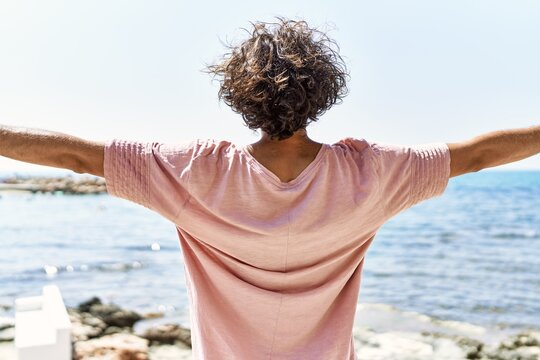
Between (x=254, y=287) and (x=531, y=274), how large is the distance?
10000 mm

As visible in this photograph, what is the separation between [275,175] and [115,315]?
236 inches

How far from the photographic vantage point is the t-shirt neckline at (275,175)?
118cm

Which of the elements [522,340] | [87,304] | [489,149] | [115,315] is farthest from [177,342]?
[489,149]

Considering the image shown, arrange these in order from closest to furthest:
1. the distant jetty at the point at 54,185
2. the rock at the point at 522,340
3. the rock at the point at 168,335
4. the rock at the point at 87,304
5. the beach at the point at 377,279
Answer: the rock at the point at 168,335, the beach at the point at 377,279, the rock at the point at 522,340, the rock at the point at 87,304, the distant jetty at the point at 54,185

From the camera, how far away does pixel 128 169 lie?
1.14 metres

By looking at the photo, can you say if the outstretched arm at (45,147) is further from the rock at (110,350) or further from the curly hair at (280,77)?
the rock at (110,350)

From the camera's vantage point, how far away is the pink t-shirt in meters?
1.16

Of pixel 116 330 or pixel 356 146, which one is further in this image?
pixel 116 330

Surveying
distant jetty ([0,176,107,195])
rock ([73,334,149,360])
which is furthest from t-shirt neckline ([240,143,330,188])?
distant jetty ([0,176,107,195])

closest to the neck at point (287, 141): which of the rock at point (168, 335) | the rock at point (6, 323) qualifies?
the rock at point (168, 335)

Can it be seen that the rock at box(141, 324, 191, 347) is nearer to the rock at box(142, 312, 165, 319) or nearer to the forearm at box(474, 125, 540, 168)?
the rock at box(142, 312, 165, 319)

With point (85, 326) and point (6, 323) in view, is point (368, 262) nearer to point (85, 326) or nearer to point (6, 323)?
point (85, 326)

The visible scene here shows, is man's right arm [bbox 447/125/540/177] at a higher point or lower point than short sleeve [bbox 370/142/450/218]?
higher

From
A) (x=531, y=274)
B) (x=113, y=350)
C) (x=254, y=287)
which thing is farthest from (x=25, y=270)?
(x=254, y=287)
